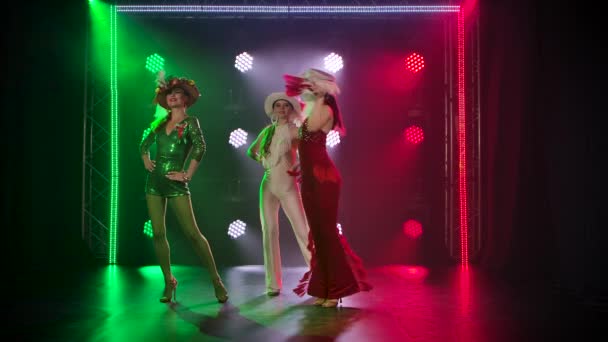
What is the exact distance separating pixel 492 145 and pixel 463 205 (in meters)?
0.85

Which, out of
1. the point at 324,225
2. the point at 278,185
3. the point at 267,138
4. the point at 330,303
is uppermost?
the point at 267,138

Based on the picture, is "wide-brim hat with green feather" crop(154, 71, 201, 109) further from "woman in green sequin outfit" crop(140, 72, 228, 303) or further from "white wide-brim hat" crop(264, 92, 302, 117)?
"white wide-brim hat" crop(264, 92, 302, 117)

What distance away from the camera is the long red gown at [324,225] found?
15.0 feet

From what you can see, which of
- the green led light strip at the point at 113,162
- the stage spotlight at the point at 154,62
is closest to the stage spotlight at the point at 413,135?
the stage spotlight at the point at 154,62

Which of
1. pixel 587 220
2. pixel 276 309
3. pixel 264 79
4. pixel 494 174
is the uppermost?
pixel 264 79

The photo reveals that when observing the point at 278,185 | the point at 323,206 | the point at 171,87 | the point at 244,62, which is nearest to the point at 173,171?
the point at 171,87

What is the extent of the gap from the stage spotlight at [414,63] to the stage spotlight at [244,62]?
2.09 meters

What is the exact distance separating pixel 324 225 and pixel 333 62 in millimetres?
3696

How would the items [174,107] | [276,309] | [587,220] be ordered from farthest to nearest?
1. [587,220]
2. [174,107]
3. [276,309]

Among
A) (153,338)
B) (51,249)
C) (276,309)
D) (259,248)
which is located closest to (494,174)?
(259,248)

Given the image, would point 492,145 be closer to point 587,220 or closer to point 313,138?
point 587,220

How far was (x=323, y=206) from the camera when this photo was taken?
15.0ft

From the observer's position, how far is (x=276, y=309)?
4.49 meters

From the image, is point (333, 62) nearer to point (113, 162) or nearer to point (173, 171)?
point (113, 162)
